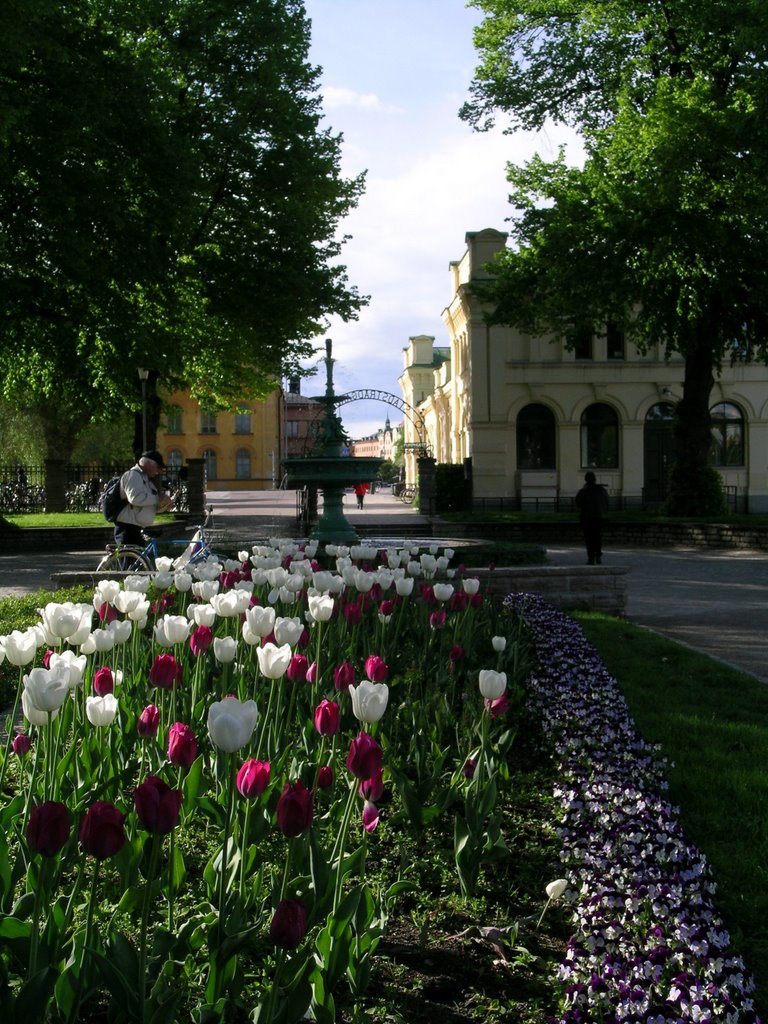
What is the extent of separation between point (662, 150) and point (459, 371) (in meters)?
24.3

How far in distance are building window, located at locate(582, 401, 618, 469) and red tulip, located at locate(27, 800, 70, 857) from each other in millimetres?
40219

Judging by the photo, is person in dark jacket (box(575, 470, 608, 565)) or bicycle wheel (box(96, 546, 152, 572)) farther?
person in dark jacket (box(575, 470, 608, 565))

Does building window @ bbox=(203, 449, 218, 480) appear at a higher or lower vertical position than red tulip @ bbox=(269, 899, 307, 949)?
higher

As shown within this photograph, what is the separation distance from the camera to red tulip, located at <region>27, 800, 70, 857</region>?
2074 mm

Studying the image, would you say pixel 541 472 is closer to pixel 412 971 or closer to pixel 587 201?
pixel 587 201

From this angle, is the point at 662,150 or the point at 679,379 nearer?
the point at 662,150

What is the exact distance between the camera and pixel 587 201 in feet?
86.3

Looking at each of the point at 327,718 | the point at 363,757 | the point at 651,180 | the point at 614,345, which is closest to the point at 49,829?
the point at 363,757

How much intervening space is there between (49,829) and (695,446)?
27.7 meters

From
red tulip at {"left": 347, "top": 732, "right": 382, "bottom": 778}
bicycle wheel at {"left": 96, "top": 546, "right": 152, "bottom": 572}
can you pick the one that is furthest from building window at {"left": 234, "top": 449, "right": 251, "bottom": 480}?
red tulip at {"left": 347, "top": 732, "right": 382, "bottom": 778}

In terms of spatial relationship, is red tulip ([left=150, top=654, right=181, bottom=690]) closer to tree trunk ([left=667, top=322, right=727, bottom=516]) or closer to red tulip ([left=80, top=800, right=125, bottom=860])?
red tulip ([left=80, top=800, right=125, bottom=860])

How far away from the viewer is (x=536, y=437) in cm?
4134

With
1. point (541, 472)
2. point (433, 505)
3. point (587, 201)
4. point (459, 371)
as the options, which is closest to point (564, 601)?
point (587, 201)

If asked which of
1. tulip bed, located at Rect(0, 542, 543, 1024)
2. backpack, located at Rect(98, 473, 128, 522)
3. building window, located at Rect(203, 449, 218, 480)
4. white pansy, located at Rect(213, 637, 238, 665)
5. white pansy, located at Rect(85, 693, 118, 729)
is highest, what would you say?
building window, located at Rect(203, 449, 218, 480)
